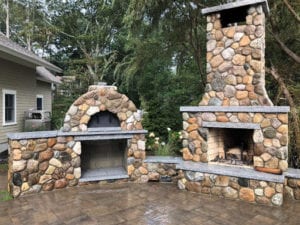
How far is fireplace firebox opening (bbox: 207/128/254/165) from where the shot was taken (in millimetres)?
4801

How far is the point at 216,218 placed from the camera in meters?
3.51

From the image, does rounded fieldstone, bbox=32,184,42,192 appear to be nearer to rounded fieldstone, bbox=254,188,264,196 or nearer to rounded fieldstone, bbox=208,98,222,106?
rounded fieldstone, bbox=208,98,222,106

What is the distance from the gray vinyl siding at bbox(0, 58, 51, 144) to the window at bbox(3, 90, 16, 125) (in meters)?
0.14

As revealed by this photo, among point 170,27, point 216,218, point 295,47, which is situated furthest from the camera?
point 170,27

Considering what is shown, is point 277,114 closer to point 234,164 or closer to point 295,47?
point 234,164

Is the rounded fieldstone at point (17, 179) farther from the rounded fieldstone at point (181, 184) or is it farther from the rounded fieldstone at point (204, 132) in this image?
the rounded fieldstone at point (204, 132)

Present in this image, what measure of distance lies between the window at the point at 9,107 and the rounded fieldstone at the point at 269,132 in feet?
25.1

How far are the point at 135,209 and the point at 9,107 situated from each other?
6697mm

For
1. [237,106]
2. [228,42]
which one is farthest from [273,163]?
[228,42]

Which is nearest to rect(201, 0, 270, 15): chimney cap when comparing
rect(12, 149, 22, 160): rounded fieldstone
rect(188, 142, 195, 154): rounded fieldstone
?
rect(188, 142, 195, 154): rounded fieldstone

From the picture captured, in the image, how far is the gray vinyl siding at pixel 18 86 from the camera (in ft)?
25.6

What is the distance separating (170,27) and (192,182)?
4762 mm

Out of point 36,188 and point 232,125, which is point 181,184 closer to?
point 232,125

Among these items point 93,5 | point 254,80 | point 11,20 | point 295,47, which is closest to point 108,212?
point 254,80
